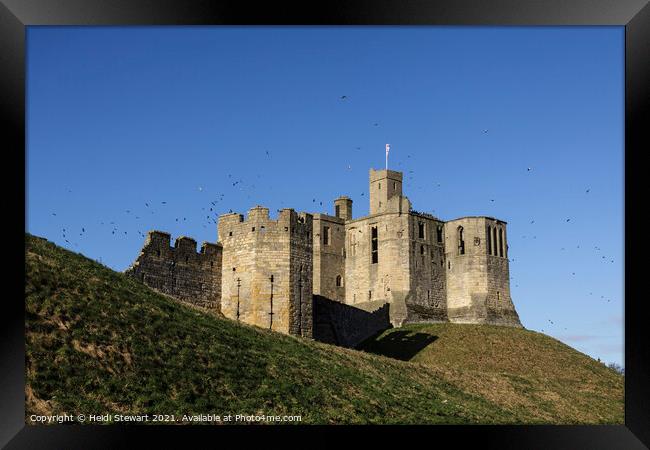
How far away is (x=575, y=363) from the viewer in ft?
140

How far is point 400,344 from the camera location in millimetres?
45750

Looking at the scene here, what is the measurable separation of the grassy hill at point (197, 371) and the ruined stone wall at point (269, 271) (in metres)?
3.24

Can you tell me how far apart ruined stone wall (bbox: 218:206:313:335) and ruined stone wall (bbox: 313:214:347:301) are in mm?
18430

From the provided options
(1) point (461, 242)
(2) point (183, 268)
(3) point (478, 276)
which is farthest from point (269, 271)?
(1) point (461, 242)

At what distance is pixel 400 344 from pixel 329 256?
8.39 meters

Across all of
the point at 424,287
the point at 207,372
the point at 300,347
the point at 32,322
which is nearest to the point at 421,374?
the point at 300,347

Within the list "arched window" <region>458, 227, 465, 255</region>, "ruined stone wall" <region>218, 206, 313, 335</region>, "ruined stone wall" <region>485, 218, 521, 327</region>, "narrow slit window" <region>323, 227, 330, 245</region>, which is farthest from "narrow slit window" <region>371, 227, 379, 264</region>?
"ruined stone wall" <region>218, 206, 313, 335</region>

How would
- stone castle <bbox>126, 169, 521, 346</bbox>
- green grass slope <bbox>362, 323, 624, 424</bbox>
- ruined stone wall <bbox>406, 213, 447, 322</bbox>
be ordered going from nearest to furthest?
green grass slope <bbox>362, 323, 624, 424</bbox>
stone castle <bbox>126, 169, 521, 346</bbox>
ruined stone wall <bbox>406, 213, 447, 322</bbox>

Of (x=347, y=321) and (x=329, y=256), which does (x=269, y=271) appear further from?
(x=329, y=256)

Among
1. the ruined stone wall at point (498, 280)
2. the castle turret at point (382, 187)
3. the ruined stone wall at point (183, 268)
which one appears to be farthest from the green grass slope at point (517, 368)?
the ruined stone wall at point (183, 268)

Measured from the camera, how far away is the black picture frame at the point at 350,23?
14438mm

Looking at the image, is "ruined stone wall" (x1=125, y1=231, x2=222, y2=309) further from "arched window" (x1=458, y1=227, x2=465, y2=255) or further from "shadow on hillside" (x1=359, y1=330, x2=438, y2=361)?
"arched window" (x1=458, y1=227, x2=465, y2=255)

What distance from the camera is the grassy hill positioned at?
57.5ft
